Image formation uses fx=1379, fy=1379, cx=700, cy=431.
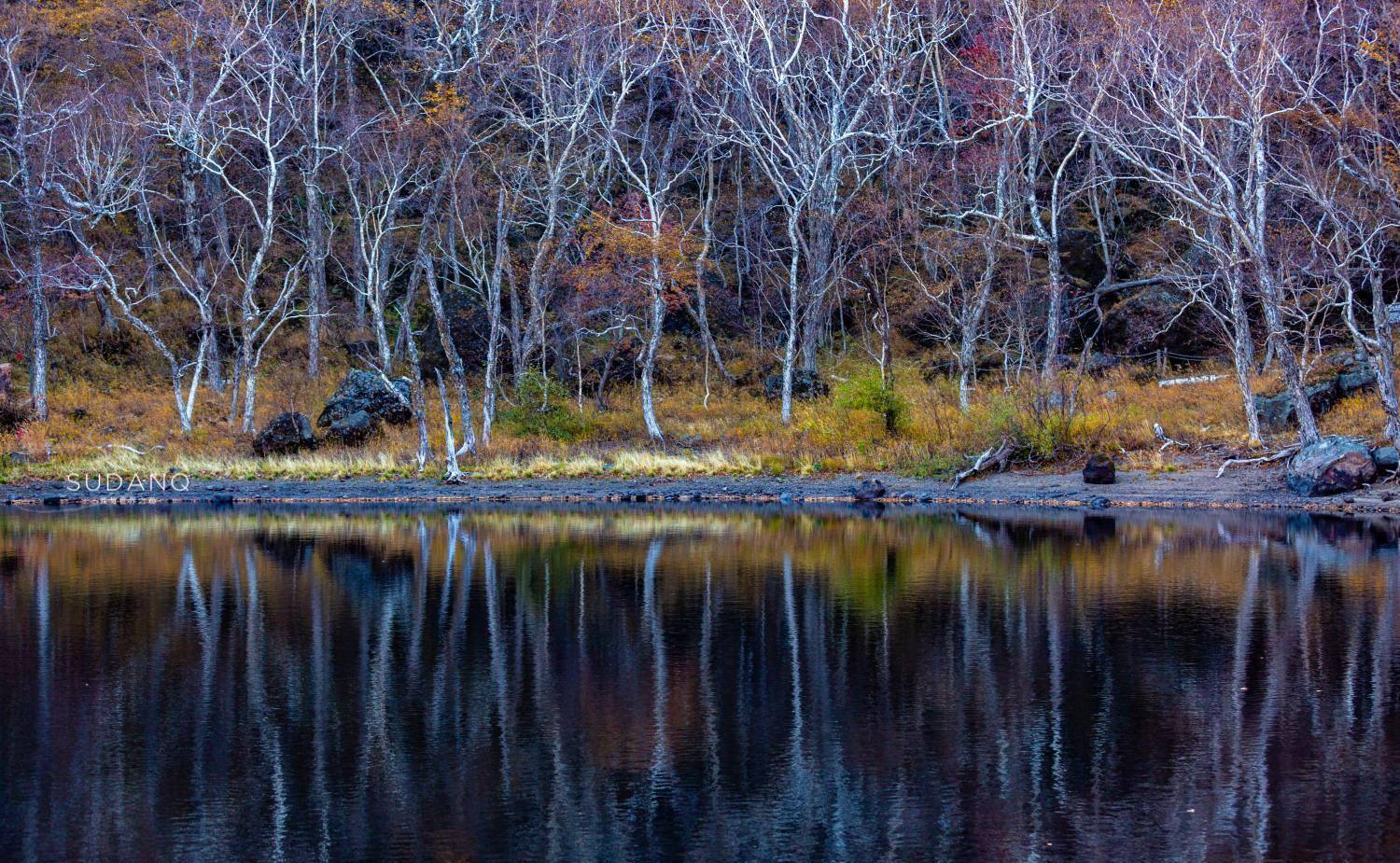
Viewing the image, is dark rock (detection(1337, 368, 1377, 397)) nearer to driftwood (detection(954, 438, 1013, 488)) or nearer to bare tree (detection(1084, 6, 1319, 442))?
bare tree (detection(1084, 6, 1319, 442))

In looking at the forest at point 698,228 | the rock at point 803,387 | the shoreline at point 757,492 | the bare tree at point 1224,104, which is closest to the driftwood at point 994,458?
the forest at point 698,228

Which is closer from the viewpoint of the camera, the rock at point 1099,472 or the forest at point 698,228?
the rock at point 1099,472

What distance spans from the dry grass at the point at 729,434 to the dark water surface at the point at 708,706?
12.4 metres

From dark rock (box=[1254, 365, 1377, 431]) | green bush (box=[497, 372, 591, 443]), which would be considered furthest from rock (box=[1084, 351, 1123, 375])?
green bush (box=[497, 372, 591, 443])

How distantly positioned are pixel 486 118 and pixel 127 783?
142ft

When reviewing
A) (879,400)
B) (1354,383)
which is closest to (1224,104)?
(1354,383)

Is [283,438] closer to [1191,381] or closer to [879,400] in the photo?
[879,400]

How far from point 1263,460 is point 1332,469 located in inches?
107

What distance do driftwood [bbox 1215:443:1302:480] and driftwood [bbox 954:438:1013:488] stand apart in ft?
18.1

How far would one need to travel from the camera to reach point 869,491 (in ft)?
121

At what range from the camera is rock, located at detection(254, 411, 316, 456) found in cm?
4372

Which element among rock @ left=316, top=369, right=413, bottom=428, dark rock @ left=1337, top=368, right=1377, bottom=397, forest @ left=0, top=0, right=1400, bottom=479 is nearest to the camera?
forest @ left=0, top=0, right=1400, bottom=479

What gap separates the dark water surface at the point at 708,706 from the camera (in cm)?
1022

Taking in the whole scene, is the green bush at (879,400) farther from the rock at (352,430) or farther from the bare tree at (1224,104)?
the rock at (352,430)
